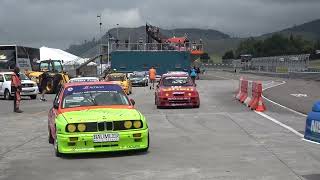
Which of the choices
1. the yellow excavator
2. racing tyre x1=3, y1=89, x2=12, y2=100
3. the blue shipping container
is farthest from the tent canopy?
racing tyre x1=3, y1=89, x2=12, y2=100

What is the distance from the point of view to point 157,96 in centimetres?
2369

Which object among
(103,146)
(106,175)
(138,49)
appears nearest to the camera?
(106,175)

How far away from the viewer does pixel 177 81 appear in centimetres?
2412

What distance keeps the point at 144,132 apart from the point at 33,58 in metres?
40.7

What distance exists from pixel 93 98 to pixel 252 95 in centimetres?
1238

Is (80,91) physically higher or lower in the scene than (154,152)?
higher

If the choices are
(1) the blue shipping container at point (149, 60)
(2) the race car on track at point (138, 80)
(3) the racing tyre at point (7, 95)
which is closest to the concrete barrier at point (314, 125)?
(3) the racing tyre at point (7, 95)

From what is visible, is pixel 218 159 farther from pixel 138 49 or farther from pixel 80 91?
pixel 138 49

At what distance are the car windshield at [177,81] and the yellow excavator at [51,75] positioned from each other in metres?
9.61

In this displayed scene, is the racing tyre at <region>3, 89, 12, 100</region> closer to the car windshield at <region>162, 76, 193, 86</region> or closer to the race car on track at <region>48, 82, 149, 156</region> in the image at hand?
the car windshield at <region>162, 76, 193, 86</region>

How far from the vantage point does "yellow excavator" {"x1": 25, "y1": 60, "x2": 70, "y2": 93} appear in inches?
1478

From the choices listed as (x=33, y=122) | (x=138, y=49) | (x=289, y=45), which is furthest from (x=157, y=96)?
(x=289, y=45)

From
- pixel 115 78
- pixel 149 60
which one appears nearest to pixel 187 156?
pixel 115 78

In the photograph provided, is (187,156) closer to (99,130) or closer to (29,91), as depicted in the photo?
(99,130)
